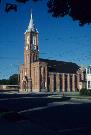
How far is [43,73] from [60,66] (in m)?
12.5

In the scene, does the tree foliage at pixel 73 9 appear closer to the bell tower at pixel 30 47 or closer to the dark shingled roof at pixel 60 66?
the dark shingled roof at pixel 60 66

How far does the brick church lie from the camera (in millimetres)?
116925

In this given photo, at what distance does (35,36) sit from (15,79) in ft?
197

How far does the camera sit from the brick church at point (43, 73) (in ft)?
384

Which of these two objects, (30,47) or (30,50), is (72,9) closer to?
(30,50)

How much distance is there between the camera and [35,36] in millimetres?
128250

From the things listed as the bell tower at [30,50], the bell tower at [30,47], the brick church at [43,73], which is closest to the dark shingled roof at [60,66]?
the brick church at [43,73]

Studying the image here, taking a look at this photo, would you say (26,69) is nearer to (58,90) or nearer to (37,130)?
(58,90)

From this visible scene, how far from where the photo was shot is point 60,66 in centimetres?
12750

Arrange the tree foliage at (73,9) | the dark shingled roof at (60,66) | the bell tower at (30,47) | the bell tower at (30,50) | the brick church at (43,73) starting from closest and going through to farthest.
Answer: the tree foliage at (73,9), the brick church at (43,73), the bell tower at (30,50), the bell tower at (30,47), the dark shingled roof at (60,66)

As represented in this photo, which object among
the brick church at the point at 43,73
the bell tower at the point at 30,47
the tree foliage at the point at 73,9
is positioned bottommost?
the tree foliage at the point at 73,9

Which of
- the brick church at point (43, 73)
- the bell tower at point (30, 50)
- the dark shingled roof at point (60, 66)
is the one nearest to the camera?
the brick church at point (43, 73)

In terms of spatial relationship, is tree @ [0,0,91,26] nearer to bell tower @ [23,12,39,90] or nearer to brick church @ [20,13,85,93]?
brick church @ [20,13,85,93]

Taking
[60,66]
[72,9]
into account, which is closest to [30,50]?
[60,66]
